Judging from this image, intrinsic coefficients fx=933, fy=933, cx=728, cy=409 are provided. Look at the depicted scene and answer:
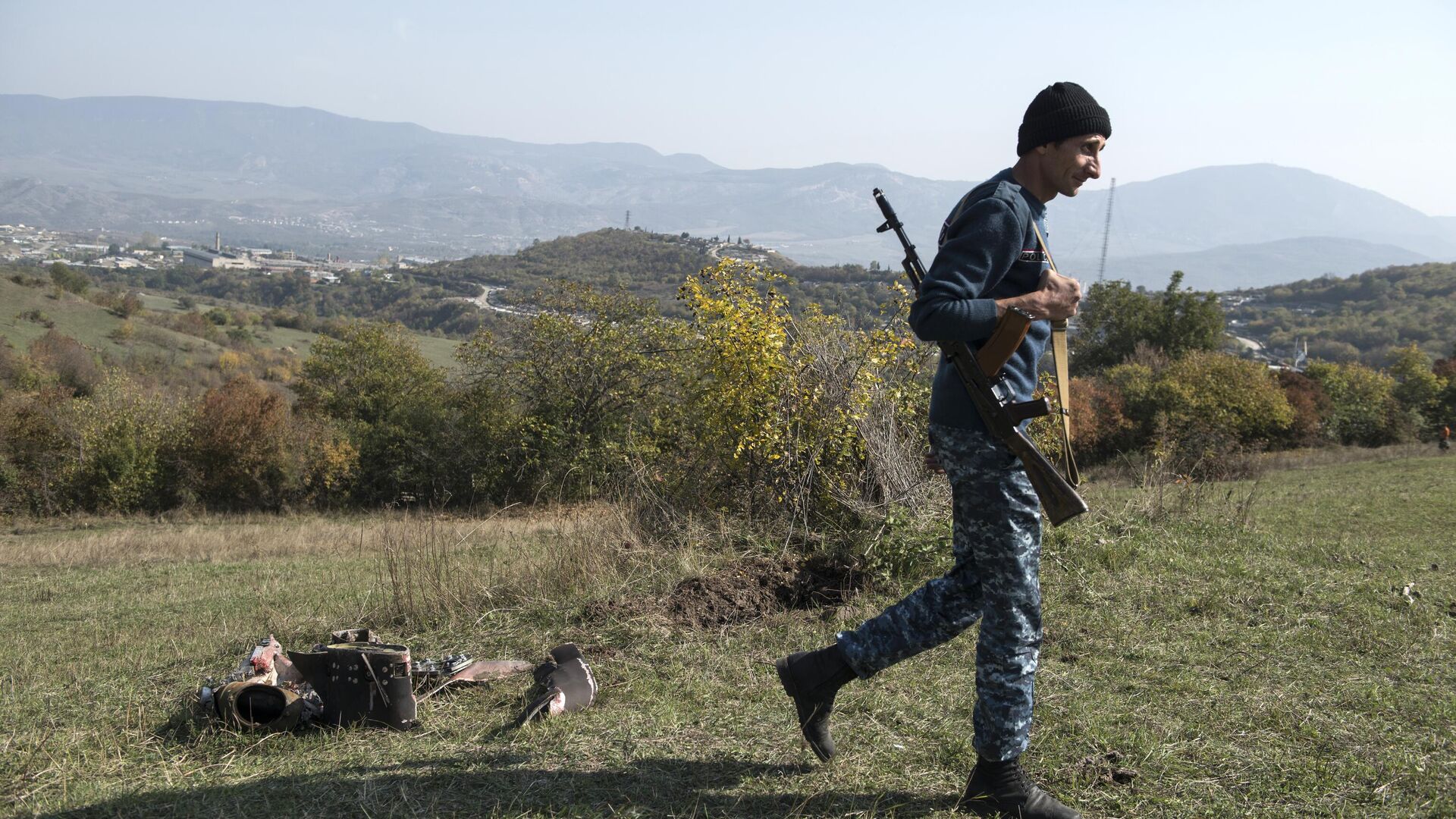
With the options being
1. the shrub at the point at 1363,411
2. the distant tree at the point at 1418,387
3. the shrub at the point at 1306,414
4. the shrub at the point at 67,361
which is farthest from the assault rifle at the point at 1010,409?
the distant tree at the point at 1418,387

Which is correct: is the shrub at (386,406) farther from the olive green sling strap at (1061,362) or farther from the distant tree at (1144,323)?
the distant tree at (1144,323)

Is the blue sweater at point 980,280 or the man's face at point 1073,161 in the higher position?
the man's face at point 1073,161

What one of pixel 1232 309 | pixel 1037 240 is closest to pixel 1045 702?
pixel 1037 240

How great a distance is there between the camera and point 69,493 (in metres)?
34.9

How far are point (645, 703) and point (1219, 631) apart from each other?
122 inches

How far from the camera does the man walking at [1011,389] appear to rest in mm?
2994

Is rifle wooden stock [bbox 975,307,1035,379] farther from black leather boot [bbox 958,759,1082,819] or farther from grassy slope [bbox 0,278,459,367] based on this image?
grassy slope [bbox 0,278,459,367]

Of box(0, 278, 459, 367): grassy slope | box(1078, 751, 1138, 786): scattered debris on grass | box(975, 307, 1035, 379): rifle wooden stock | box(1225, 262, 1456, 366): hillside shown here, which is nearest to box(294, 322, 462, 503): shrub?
box(0, 278, 459, 367): grassy slope

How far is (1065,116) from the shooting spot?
302 centimetres

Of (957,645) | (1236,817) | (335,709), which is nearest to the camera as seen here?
(1236,817)

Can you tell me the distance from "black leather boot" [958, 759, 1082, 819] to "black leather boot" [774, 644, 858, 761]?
1.72 ft

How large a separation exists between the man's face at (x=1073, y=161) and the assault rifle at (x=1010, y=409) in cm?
49

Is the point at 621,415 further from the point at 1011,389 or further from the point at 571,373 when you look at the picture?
the point at 1011,389

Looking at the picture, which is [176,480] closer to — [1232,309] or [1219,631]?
[1219,631]
